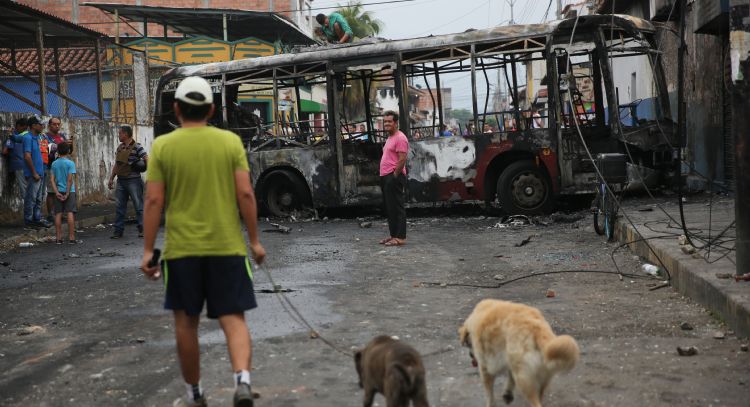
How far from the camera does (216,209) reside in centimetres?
437

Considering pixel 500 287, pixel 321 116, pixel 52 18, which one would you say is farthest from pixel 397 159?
pixel 52 18

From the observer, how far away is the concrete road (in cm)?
484

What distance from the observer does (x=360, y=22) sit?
5762cm

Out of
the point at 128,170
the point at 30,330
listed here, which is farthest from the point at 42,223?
the point at 30,330

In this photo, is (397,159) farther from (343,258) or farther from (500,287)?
(500,287)

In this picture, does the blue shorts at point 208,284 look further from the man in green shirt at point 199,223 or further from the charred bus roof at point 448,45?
the charred bus roof at point 448,45

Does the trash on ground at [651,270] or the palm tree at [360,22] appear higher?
the palm tree at [360,22]

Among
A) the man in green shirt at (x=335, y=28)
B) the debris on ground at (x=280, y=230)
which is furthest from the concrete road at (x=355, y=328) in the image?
the man in green shirt at (x=335, y=28)

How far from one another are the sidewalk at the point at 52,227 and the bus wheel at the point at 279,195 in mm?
3122

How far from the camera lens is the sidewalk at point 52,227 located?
1388 centimetres

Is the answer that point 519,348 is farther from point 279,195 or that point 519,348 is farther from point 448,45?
point 279,195

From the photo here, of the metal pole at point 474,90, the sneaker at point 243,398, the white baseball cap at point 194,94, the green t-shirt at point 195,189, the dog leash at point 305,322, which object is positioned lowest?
the dog leash at point 305,322

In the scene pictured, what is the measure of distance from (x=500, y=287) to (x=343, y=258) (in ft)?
9.83

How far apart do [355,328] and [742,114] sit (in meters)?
3.30
